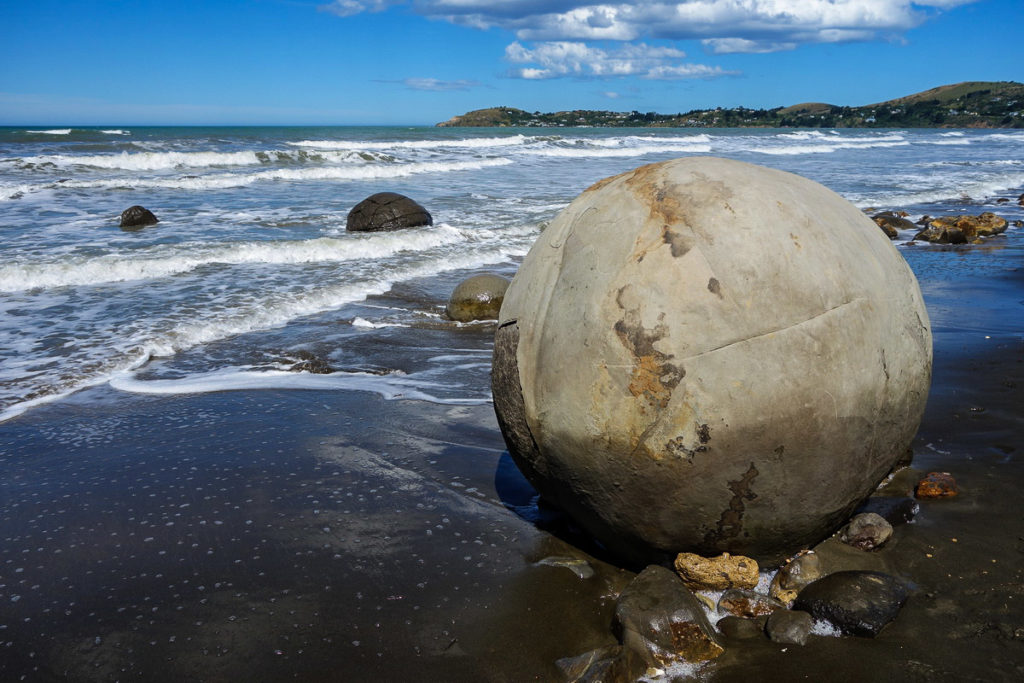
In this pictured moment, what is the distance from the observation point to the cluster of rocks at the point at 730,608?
3.08m

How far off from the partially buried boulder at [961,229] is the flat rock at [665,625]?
1376cm

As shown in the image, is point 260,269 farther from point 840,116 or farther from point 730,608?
point 840,116

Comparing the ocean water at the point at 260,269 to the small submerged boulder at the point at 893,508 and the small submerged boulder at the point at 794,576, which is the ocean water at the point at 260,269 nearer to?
the small submerged boulder at the point at 893,508

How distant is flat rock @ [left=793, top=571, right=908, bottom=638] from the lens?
127 inches

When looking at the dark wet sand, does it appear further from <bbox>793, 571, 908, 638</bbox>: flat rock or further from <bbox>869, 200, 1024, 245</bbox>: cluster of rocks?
<bbox>869, 200, 1024, 245</bbox>: cluster of rocks

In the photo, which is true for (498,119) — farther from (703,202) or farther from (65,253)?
(703,202)

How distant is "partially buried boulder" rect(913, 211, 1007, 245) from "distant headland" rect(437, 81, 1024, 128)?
95439 millimetres

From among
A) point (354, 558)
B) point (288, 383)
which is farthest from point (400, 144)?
point (354, 558)

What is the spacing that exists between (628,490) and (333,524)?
1802mm

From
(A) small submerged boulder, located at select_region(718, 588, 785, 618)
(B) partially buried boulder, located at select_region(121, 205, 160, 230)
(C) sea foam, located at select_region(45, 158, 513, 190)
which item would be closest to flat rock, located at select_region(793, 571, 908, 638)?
(A) small submerged boulder, located at select_region(718, 588, 785, 618)

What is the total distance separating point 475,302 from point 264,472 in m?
4.75

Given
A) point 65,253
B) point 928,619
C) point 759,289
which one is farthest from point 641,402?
point 65,253

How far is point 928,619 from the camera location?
10.8 ft

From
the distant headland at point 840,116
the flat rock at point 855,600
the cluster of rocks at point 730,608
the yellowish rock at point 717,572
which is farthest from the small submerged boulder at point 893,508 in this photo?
the distant headland at point 840,116
